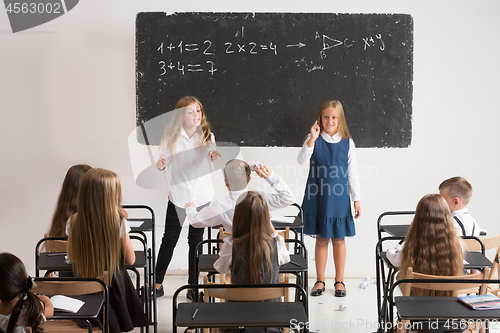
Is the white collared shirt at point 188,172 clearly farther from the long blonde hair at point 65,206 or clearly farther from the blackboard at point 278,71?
the long blonde hair at point 65,206

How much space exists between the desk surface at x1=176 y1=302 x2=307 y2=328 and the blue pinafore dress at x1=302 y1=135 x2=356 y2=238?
1.88 metres

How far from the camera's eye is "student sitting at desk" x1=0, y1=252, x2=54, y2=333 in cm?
183

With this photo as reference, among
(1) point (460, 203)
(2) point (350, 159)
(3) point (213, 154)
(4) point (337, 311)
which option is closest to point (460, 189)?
(1) point (460, 203)

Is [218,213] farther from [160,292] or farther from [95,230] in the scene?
[160,292]

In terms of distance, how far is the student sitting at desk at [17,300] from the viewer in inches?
72.2

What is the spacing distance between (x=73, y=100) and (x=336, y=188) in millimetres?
2361

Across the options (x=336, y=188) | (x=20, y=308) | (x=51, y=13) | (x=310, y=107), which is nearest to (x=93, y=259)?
(x=20, y=308)

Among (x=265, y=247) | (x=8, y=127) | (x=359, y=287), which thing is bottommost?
(x=359, y=287)

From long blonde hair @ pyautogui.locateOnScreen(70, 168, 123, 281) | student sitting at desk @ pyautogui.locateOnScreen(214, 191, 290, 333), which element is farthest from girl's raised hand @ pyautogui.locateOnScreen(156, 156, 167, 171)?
student sitting at desk @ pyautogui.locateOnScreen(214, 191, 290, 333)

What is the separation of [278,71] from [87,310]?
265 centimetres

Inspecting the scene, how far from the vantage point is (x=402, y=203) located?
4273 mm

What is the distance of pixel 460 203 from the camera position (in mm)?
3047

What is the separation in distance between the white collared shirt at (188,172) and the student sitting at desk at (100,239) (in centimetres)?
129

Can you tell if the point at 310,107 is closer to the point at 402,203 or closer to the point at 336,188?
the point at 336,188
